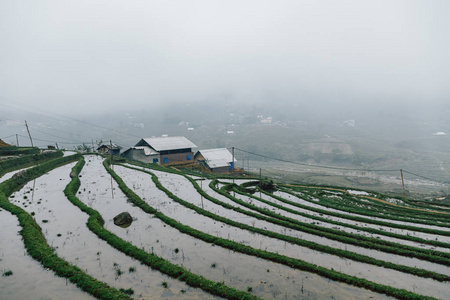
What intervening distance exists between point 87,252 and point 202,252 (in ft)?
23.8

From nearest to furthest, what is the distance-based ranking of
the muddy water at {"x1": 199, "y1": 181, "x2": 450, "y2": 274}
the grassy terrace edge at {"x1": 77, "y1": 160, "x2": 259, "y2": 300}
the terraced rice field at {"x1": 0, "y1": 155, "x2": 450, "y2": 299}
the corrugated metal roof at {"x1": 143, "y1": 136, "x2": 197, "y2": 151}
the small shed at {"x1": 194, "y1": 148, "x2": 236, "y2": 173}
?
the grassy terrace edge at {"x1": 77, "y1": 160, "x2": 259, "y2": 300} → the terraced rice field at {"x1": 0, "y1": 155, "x2": 450, "y2": 299} → the muddy water at {"x1": 199, "y1": 181, "x2": 450, "y2": 274} → the small shed at {"x1": 194, "y1": 148, "x2": 236, "y2": 173} → the corrugated metal roof at {"x1": 143, "y1": 136, "x2": 197, "y2": 151}

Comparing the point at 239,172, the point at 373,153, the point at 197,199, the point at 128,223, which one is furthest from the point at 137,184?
the point at 373,153

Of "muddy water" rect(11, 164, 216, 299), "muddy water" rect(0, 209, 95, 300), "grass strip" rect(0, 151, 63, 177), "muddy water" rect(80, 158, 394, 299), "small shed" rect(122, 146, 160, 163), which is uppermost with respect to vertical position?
"grass strip" rect(0, 151, 63, 177)

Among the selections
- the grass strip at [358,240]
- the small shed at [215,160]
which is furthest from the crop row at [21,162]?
the grass strip at [358,240]

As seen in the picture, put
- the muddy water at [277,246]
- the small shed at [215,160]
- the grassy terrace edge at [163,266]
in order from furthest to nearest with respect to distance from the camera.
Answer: the small shed at [215,160] < the muddy water at [277,246] < the grassy terrace edge at [163,266]

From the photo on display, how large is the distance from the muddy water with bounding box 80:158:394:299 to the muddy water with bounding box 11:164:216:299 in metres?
1.84

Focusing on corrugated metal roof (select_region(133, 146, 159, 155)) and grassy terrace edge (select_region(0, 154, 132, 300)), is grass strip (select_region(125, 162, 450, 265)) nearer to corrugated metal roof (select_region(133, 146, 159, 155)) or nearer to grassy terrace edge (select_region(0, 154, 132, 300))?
grassy terrace edge (select_region(0, 154, 132, 300))

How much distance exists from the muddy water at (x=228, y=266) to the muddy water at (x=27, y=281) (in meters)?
5.36

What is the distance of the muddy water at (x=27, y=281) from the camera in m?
11.8

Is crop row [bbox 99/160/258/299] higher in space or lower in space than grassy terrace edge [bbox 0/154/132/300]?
lower

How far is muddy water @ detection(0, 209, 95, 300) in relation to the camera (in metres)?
11.8

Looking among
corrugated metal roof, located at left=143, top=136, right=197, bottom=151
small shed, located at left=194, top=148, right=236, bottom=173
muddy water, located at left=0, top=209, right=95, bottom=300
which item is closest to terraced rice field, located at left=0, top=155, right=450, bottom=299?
muddy water, located at left=0, top=209, right=95, bottom=300

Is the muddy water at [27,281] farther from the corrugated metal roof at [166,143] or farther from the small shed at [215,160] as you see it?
the small shed at [215,160]

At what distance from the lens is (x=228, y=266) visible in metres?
15.4
